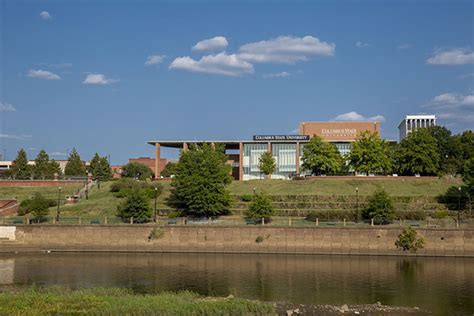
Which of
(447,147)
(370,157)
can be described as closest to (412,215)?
(370,157)

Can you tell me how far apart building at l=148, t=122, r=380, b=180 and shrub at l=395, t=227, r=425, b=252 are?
60.4 meters

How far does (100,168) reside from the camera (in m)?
127

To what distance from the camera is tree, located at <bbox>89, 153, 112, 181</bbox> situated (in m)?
126

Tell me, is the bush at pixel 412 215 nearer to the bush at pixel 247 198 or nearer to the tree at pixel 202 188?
the bush at pixel 247 198

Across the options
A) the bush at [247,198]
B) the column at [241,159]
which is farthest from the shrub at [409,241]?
the column at [241,159]

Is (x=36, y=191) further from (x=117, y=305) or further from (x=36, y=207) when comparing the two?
(x=117, y=305)

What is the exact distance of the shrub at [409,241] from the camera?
61625 millimetres

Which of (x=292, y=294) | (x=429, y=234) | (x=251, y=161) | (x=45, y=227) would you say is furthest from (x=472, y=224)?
(x=251, y=161)

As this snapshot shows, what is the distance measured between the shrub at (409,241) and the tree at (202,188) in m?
23.5

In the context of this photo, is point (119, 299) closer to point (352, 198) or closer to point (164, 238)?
point (164, 238)

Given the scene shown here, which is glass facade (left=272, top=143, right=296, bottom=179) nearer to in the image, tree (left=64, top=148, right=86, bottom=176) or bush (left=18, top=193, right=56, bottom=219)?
tree (left=64, top=148, right=86, bottom=176)

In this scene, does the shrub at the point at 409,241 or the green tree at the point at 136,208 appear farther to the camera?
the green tree at the point at 136,208

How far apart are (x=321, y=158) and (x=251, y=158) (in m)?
27.6

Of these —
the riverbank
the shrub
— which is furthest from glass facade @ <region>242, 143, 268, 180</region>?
the riverbank
